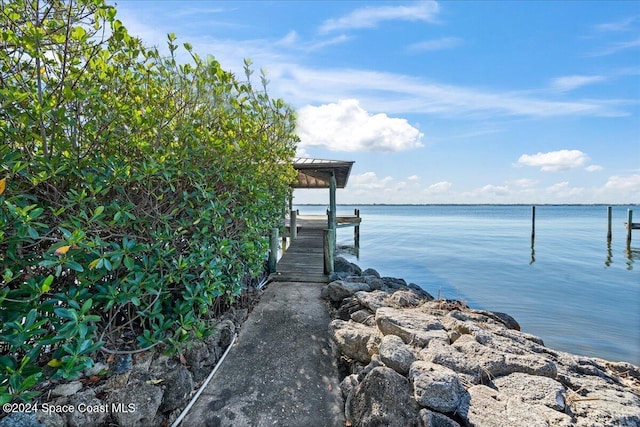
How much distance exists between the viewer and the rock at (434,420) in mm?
1979

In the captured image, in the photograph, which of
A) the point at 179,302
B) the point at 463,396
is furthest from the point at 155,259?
the point at 463,396

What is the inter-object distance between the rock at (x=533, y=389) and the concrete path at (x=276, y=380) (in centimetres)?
141

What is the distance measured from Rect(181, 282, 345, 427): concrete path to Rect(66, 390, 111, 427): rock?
0.59 m

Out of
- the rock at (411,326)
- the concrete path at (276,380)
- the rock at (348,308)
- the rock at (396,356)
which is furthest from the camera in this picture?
the rock at (348,308)

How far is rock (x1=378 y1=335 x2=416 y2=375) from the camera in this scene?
99.1 inches

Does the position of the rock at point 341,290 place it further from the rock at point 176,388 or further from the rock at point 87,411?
the rock at point 87,411

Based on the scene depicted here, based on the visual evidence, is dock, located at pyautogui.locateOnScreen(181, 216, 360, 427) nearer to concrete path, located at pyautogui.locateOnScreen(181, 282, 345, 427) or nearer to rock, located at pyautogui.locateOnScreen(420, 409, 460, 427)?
concrete path, located at pyautogui.locateOnScreen(181, 282, 345, 427)

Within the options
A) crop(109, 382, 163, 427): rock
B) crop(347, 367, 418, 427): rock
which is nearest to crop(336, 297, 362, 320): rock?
crop(347, 367, 418, 427): rock

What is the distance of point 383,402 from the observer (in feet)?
7.32

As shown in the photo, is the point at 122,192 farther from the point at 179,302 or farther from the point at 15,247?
the point at 179,302

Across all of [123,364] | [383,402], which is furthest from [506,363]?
[123,364]

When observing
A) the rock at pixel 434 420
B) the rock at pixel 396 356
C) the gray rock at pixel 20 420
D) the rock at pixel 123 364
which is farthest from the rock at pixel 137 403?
the rock at pixel 434 420

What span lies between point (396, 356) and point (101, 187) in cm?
273

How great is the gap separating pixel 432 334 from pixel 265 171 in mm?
3085
